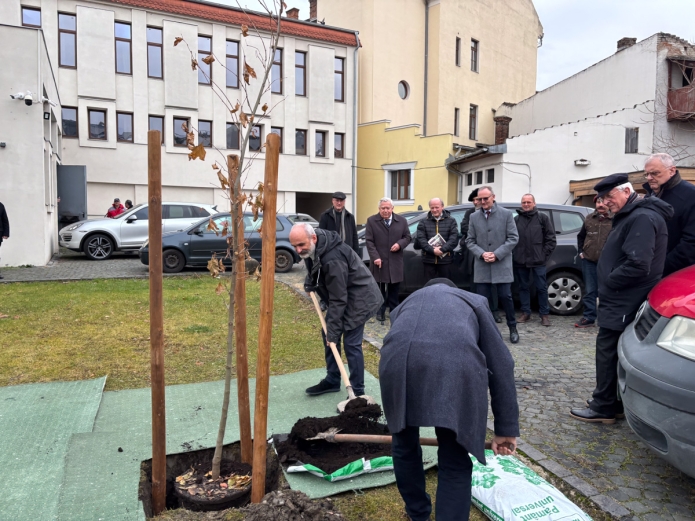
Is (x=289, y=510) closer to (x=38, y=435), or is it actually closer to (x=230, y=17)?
(x=38, y=435)

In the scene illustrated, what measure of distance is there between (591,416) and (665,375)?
1521mm

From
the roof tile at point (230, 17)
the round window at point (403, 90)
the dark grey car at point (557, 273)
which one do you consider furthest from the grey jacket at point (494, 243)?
the round window at point (403, 90)

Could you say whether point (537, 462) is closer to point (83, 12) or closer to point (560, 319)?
point (560, 319)

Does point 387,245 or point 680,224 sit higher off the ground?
point 680,224

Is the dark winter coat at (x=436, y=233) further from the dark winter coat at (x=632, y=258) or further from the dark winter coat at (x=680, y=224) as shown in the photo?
the dark winter coat at (x=632, y=258)

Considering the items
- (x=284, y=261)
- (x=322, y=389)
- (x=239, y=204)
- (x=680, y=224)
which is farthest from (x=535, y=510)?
(x=284, y=261)

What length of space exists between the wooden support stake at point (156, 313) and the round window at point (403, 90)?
29.4m

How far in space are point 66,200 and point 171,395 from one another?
1560 centimetres

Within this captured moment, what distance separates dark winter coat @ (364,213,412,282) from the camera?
7.70m

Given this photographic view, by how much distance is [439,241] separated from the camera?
7.72m

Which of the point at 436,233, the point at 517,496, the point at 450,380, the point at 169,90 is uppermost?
the point at 169,90

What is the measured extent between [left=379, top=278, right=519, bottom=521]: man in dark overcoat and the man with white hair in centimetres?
280

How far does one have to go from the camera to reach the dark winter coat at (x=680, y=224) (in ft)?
14.3

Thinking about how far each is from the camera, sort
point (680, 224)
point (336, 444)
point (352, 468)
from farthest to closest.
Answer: point (680, 224)
point (336, 444)
point (352, 468)
